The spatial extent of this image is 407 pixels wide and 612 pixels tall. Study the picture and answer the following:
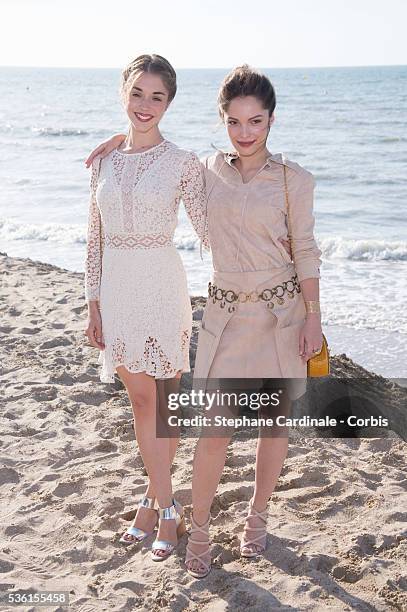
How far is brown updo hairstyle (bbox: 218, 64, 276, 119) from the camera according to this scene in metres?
2.76

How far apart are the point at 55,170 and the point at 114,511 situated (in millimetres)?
17236

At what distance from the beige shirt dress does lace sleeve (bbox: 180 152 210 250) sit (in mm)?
36

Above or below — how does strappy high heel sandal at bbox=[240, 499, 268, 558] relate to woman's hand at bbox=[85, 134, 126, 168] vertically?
below

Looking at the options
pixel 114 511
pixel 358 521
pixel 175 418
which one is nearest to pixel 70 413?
pixel 114 511

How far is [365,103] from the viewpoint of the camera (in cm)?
3788

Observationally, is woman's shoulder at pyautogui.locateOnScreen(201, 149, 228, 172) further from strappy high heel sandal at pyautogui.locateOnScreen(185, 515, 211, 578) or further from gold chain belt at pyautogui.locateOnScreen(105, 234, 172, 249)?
strappy high heel sandal at pyautogui.locateOnScreen(185, 515, 211, 578)

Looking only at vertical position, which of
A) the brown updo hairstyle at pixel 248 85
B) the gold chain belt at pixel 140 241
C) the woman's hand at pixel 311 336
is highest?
the brown updo hairstyle at pixel 248 85

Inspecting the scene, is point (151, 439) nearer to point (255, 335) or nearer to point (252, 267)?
point (255, 335)

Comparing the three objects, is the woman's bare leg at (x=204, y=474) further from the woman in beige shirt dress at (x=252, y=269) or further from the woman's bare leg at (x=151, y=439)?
the woman's bare leg at (x=151, y=439)

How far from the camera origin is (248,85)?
2.76m

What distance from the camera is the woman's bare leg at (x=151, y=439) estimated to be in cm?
305

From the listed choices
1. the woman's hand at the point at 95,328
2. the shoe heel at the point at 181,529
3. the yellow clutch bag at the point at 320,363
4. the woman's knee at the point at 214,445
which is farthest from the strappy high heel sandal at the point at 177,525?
the yellow clutch bag at the point at 320,363

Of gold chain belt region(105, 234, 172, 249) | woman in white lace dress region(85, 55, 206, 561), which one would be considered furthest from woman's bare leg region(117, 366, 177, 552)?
gold chain belt region(105, 234, 172, 249)

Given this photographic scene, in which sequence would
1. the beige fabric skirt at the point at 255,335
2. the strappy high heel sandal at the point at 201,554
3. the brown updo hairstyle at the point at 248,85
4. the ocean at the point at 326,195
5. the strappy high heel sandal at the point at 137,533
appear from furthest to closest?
the ocean at the point at 326,195
the strappy high heel sandal at the point at 137,533
the strappy high heel sandal at the point at 201,554
the beige fabric skirt at the point at 255,335
the brown updo hairstyle at the point at 248,85
